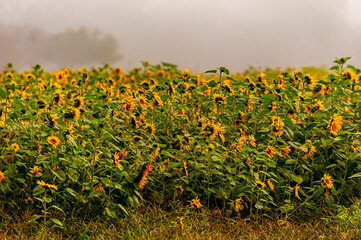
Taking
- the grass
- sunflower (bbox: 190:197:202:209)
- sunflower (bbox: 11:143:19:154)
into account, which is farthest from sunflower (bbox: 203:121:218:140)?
sunflower (bbox: 11:143:19:154)

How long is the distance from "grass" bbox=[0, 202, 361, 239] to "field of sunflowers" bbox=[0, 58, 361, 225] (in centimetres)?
11

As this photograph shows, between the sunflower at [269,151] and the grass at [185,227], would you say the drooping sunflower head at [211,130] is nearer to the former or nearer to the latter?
the sunflower at [269,151]

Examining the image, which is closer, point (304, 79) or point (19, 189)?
point (19, 189)

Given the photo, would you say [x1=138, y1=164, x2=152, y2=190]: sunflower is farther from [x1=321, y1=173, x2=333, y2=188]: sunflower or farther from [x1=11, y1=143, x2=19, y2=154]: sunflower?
[x1=321, y1=173, x2=333, y2=188]: sunflower

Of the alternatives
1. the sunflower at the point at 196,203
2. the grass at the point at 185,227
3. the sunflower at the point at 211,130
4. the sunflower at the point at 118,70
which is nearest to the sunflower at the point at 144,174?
the grass at the point at 185,227

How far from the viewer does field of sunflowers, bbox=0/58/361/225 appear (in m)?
4.12

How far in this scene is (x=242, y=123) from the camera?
496 cm

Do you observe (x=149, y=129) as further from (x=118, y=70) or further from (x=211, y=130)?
(x=118, y=70)

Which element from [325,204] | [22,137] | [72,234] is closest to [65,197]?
[72,234]

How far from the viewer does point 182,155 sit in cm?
443

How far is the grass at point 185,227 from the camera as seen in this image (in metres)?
3.95

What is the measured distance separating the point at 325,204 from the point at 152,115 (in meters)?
1.95

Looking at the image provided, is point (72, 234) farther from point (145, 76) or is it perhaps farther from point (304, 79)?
point (145, 76)

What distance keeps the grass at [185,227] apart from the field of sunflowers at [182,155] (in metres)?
0.11
